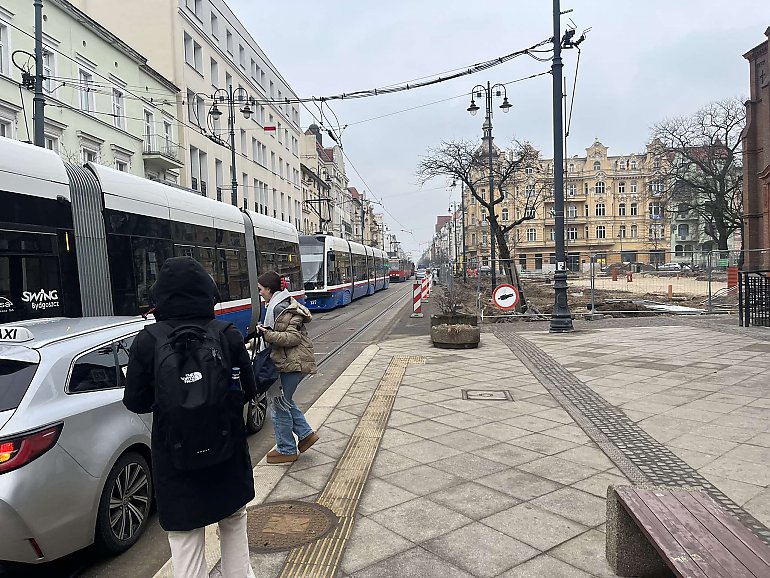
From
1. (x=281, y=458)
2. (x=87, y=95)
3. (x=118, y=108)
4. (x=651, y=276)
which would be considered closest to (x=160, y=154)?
(x=118, y=108)

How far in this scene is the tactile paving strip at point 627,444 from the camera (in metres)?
4.48

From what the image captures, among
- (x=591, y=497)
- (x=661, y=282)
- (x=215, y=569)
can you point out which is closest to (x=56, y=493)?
(x=215, y=569)

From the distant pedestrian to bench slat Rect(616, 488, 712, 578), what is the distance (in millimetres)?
2810

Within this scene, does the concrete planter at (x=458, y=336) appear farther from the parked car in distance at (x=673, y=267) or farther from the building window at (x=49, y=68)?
the building window at (x=49, y=68)

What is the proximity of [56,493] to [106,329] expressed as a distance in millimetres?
1317

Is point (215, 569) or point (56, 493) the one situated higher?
point (56, 493)

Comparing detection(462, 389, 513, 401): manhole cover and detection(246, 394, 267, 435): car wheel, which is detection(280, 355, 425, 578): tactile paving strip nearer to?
detection(462, 389, 513, 401): manhole cover

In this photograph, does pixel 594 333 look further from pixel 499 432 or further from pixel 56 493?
pixel 56 493

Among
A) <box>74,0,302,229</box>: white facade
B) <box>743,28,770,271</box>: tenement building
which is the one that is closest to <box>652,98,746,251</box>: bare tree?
<box>743,28,770,271</box>: tenement building

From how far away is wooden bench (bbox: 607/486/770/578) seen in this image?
8.23ft

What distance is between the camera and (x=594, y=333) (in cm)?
1438

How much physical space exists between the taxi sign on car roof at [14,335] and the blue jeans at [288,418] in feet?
6.81

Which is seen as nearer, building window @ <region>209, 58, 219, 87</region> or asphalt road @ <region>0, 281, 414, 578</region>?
asphalt road @ <region>0, 281, 414, 578</region>

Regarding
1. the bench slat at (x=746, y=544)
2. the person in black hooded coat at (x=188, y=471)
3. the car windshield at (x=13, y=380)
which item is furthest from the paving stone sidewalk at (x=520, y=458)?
the car windshield at (x=13, y=380)
